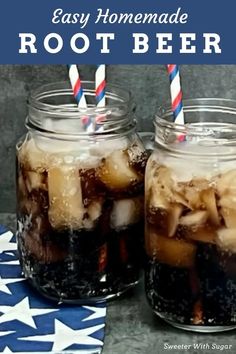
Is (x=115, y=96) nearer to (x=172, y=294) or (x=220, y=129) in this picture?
(x=220, y=129)

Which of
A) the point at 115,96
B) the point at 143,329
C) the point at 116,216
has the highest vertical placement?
the point at 115,96

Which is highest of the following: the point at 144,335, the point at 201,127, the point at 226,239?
the point at 201,127

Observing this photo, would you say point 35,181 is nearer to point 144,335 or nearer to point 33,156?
point 33,156

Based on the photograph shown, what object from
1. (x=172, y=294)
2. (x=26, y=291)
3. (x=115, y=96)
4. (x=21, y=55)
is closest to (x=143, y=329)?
(x=172, y=294)

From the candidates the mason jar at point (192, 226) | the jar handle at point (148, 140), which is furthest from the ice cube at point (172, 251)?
the jar handle at point (148, 140)

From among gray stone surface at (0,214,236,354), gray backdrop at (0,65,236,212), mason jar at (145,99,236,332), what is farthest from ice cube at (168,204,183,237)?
gray backdrop at (0,65,236,212)

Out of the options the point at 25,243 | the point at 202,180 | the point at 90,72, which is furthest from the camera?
the point at 90,72

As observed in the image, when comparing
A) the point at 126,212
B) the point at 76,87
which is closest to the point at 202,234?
the point at 126,212
